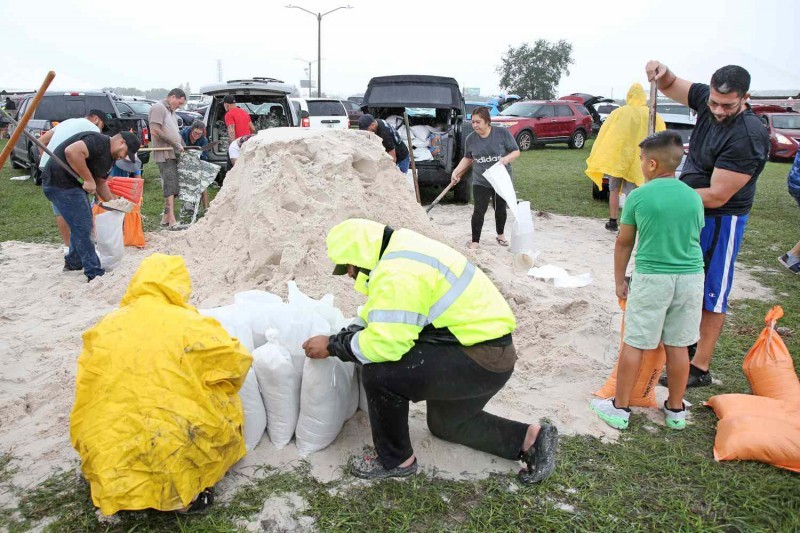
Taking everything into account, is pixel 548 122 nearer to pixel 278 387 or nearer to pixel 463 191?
pixel 463 191

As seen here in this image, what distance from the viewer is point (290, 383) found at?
2797 mm

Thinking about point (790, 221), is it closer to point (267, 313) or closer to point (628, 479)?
point (628, 479)

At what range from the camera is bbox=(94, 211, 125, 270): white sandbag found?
5.71m

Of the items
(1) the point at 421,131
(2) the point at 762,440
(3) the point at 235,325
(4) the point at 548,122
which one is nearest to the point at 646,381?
(2) the point at 762,440

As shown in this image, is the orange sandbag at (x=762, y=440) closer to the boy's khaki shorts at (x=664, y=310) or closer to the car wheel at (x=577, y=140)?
the boy's khaki shorts at (x=664, y=310)

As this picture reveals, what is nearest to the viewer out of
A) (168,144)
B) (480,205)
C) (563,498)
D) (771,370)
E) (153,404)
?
(153,404)

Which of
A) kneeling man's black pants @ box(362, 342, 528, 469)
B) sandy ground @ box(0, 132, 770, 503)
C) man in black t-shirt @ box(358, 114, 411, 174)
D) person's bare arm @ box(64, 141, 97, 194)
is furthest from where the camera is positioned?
man in black t-shirt @ box(358, 114, 411, 174)

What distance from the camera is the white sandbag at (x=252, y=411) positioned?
2.74 m

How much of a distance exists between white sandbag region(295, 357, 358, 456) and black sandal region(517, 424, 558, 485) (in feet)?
2.90

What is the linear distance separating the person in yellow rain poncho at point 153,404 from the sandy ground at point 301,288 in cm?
41

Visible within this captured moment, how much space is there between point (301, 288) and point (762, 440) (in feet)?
9.21

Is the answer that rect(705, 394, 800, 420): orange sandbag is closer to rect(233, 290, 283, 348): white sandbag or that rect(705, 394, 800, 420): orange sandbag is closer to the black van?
rect(233, 290, 283, 348): white sandbag

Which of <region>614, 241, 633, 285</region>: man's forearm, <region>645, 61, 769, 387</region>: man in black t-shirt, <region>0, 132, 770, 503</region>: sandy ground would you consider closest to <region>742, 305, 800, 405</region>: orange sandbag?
<region>645, 61, 769, 387</region>: man in black t-shirt

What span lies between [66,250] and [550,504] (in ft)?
19.3
